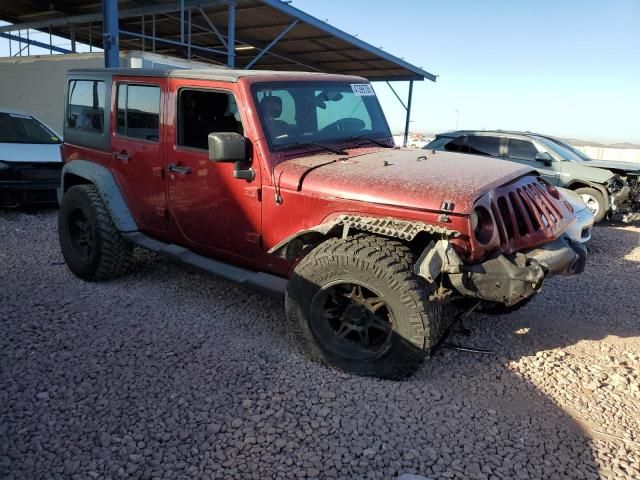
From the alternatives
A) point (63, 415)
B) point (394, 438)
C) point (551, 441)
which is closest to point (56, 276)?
point (63, 415)

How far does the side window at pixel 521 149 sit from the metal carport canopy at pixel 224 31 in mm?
5565

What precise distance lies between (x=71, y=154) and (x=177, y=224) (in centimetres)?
178

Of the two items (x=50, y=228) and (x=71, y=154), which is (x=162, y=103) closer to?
(x=71, y=154)

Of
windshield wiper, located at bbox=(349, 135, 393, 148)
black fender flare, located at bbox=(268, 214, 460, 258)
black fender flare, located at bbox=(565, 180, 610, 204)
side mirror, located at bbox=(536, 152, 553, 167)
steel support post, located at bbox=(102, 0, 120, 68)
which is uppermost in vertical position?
steel support post, located at bbox=(102, 0, 120, 68)

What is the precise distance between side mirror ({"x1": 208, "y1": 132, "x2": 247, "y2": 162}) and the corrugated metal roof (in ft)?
26.7

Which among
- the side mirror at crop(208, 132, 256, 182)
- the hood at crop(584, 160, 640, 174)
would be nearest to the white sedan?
the side mirror at crop(208, 132, 256, 182)

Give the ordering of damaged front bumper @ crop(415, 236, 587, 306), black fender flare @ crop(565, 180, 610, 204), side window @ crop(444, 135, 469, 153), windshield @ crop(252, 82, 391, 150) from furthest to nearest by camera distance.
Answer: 1. side window @ crop(444, 135, 469, 153)
2. black fender flare @ crop(565, 180, 610, 204)
3. windshield @ crop(252, 82, 391, 150)
4. damaged front bumper @ crop(415, 236, 587, 306)

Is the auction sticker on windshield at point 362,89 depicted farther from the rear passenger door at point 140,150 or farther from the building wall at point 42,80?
the building wall at point 42,80

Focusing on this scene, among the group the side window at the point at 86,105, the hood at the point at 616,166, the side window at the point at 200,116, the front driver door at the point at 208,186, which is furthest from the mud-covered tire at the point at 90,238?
the hood at the point at 616,166

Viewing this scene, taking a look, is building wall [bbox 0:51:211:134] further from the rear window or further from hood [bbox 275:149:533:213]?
hood [bbox 275:149:533:213]

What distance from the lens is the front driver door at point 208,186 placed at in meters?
3.57

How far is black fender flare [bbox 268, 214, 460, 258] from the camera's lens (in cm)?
273

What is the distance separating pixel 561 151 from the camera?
29.4 ft

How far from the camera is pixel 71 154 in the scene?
4980mm
